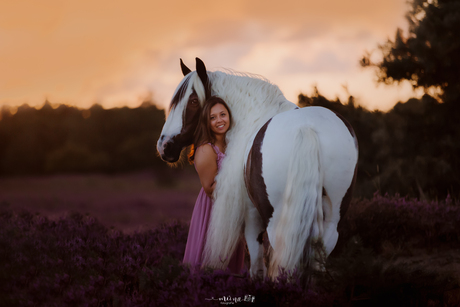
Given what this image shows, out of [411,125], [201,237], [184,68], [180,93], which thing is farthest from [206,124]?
[411,125]

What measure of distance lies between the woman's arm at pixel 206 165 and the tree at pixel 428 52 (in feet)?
18.2

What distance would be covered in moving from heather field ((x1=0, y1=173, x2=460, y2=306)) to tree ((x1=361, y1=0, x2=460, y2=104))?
3.48 m

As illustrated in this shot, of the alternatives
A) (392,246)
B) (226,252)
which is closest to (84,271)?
(226,252)

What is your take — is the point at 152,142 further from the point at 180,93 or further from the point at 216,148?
the point at 216,148

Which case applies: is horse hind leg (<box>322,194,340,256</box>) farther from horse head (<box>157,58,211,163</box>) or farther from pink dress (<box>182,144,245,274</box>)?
horse head (<box>157,58,211,163</box>)

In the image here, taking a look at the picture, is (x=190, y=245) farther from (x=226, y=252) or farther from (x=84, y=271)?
(x=84, y=271)

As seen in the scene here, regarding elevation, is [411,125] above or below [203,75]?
above

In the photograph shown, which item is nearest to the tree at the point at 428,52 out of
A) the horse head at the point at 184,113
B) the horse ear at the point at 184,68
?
the horse ear at the point at 184,68

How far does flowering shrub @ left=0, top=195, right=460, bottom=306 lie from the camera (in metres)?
1.67

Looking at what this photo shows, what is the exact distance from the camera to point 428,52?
671 cm

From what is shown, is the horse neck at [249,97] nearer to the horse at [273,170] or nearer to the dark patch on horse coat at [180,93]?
the horse at [273,170]

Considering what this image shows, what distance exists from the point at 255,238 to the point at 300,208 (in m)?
0.63

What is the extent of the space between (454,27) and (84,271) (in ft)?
23.4

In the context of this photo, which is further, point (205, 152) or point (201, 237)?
point (201, 237)
